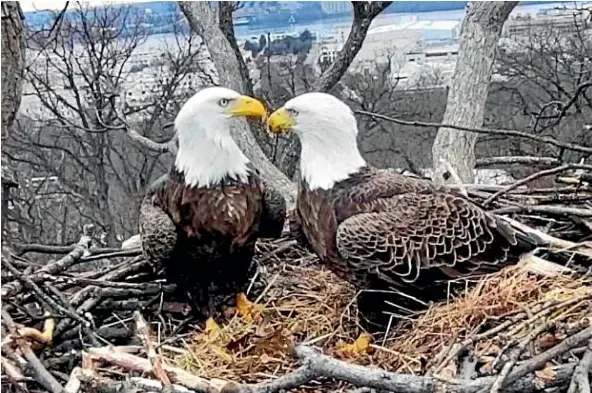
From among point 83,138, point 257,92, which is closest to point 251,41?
point 257,92

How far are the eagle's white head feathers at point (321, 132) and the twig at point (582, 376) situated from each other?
39.6 inches

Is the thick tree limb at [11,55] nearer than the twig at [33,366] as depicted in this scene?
Yes

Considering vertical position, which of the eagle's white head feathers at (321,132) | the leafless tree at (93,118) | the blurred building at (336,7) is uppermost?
the blurred building at (336,7)

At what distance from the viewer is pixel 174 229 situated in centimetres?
307

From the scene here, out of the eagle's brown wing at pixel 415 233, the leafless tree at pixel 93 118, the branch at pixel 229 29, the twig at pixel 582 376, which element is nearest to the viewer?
the twig at pixel 582 376

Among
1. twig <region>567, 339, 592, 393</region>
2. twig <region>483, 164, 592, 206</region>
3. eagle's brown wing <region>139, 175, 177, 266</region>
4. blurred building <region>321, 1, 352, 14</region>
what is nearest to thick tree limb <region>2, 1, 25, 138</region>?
eagle's brown wing <region>139, 175, 177, 266</region>

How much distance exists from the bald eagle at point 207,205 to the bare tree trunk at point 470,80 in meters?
1.93

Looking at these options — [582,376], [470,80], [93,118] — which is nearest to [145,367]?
[582,376]

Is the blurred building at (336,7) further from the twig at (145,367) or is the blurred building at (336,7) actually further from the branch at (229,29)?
the twig at (145,367)

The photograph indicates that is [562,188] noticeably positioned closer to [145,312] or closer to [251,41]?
[145,312]

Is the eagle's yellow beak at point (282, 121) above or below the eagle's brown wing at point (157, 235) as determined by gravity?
above

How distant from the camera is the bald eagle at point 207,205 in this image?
10.0 feet

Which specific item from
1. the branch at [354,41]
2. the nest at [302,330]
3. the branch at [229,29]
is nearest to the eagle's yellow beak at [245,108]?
the nest at [302,330]

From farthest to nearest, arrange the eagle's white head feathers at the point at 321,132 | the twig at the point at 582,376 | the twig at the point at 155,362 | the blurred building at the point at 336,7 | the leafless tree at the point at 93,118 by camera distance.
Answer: the leafless tree at the point at 93,118
the blurred building at the point at 336,7
the eagle's white head feathers at the point at 321,132
the twig at the point at 155,362
the twig at the point at 582,376
